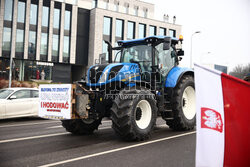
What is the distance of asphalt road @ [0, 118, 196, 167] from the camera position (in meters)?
4.74

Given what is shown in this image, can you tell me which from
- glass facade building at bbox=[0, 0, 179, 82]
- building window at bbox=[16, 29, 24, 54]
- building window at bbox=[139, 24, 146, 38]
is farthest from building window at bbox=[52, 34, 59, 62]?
building window at bbox=[139, 24, 146, 38]

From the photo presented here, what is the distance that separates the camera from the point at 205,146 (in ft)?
8.41

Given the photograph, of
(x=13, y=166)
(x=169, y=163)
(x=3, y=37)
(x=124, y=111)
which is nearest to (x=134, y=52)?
(x=124, y=111)

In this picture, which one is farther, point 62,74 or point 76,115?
point 62,74

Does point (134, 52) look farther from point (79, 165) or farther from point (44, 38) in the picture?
point (44, 38)

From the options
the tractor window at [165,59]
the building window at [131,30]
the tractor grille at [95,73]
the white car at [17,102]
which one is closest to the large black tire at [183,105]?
the tractor window at [165,59]

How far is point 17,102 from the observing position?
448 inches

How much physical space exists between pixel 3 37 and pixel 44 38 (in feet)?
17.4

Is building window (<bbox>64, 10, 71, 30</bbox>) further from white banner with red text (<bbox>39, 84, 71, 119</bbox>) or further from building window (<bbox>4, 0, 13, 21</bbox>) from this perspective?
white banner with red text (<bbox>39, 84, 71, 119</bbox>)

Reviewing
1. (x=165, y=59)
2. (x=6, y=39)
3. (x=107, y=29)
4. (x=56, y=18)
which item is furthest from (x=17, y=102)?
(x=107, y=29)

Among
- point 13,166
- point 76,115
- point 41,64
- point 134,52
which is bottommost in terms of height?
point 13,166

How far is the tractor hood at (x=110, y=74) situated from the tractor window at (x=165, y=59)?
110 cm

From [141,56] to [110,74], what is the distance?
165 centimetres

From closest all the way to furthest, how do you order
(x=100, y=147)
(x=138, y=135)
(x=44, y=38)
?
(x=100, y=147), (x=138, y=135), (x=44, y=38)
